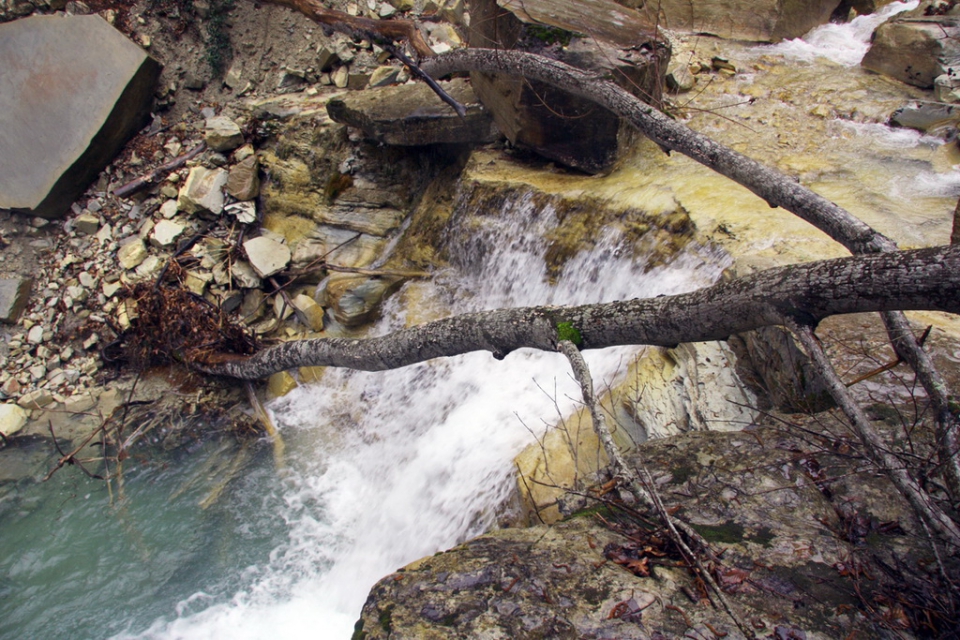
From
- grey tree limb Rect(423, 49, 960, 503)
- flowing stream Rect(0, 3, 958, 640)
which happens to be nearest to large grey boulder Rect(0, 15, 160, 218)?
flowing stream Rect(0, 3, 958, 640)

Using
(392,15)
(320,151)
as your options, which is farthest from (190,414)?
(392,15)

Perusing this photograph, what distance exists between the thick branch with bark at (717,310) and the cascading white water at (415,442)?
49.2 inches

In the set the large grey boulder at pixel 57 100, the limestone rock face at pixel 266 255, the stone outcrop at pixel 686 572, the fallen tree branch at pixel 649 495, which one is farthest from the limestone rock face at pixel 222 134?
the stone outcrop at pixel 686 572

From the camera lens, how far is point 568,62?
508 centimetres

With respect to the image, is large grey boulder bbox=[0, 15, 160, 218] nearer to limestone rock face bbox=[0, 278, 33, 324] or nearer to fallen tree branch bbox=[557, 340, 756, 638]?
limestone rock face bbox=[0, 278, 33, 324]

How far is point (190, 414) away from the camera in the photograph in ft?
19.4

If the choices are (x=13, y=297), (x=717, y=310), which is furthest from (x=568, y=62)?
(x=13, y=297)

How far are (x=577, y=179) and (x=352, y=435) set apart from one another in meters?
3.36

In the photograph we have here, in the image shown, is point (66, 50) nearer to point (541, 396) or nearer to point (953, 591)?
point (541, 396)

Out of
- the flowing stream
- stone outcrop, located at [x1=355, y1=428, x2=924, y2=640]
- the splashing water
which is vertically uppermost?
the splashing water

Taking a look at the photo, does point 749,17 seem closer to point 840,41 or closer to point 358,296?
point 840,41

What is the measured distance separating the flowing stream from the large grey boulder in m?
3.10

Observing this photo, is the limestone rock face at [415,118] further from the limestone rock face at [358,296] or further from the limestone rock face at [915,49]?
the limestone rock face at [915,49]

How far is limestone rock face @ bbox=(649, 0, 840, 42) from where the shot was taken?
7672mm
